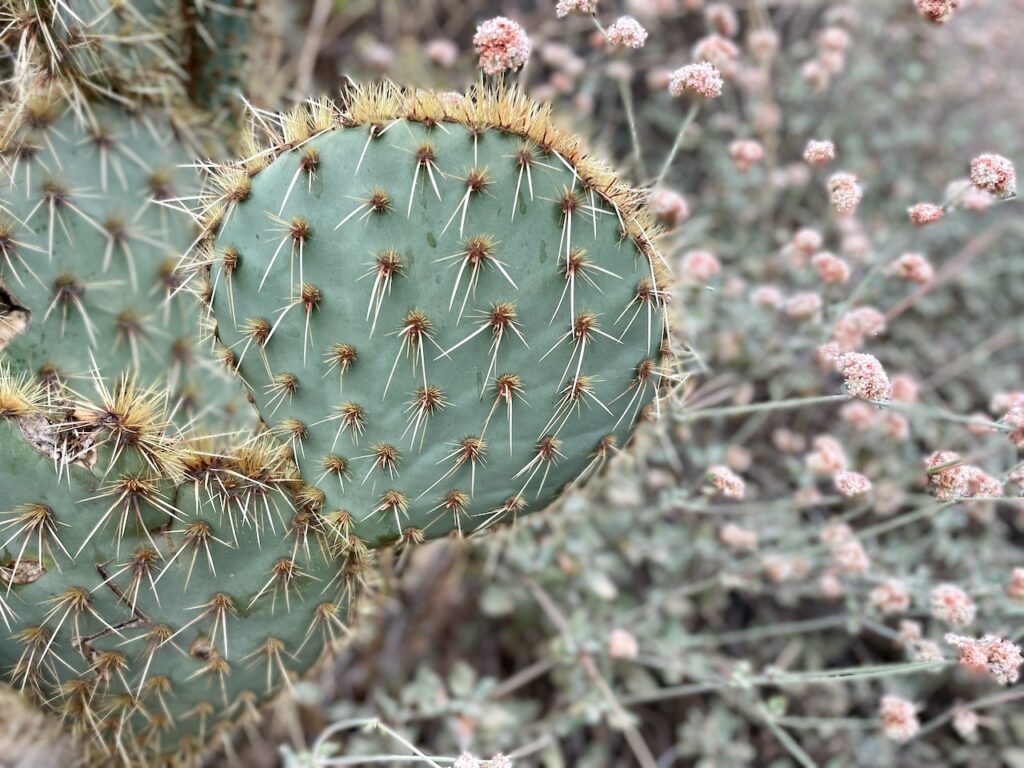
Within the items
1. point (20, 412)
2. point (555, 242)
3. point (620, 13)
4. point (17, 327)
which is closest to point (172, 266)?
point (17, 327)

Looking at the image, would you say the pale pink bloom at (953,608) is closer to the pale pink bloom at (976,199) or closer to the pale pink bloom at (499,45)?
the pale pink bloom at (976,199)

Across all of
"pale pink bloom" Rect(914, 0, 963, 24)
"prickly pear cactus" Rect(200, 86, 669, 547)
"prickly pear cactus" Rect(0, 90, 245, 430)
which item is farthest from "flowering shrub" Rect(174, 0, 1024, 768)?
"prickly pear cactus" Rect(0, 90, 245, 430)

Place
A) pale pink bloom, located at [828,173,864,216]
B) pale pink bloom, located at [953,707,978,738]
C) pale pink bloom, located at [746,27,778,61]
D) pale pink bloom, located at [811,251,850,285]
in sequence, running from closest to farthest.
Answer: pale pink bloom, located at [828,173,864,216]
pale pink bloom, located at [953,707,978,738]
pale pink bloom, located at [811,251,850,285]
pale pink bloom, located at [746,27,778,61]

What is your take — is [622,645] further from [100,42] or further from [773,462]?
[100,42]

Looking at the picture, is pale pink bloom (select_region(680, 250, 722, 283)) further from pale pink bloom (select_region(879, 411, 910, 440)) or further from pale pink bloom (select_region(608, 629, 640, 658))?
pale pink bloom (select_region(608, 629, 640, 658))

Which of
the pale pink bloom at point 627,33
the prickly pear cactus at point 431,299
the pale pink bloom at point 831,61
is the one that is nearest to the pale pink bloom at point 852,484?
the prickly pear cactus at point 431,299

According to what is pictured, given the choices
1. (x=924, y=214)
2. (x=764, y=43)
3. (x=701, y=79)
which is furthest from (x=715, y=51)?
(x=764, y=43)
